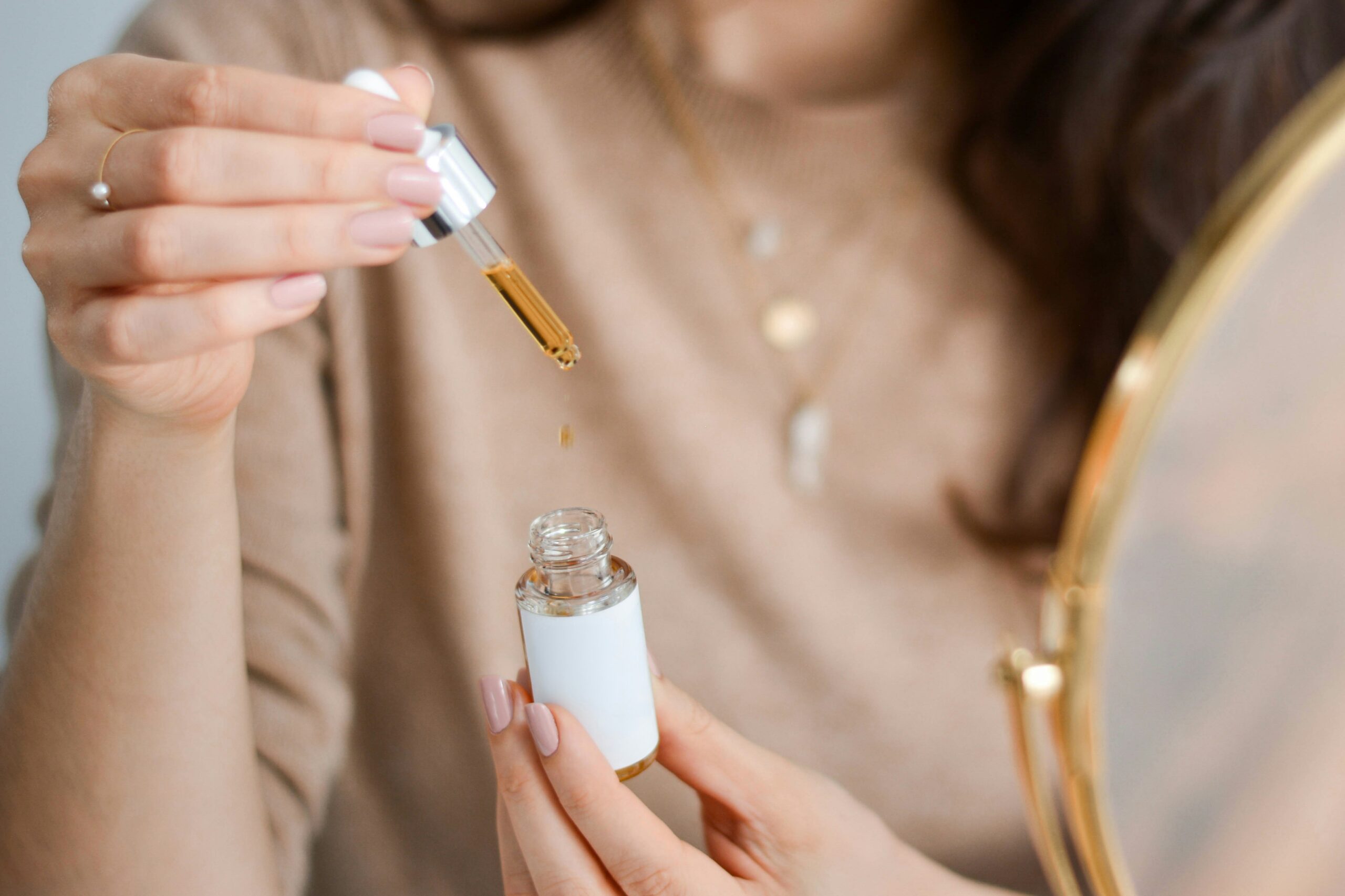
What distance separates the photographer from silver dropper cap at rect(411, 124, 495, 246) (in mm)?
276

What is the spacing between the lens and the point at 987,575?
529 mm

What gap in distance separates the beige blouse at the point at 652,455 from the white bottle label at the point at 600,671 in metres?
0.20

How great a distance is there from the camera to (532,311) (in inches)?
12.1

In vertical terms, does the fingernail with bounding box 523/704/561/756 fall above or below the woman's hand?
above

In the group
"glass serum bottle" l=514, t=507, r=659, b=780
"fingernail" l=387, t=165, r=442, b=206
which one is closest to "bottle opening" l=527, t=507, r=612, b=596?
"glass serum bottle" l=514, t=507, r=659, b=780

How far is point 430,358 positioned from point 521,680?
0.22 m

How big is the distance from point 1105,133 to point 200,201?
0.44 meters

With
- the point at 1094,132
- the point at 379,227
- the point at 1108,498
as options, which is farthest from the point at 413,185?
the point at 1094,132

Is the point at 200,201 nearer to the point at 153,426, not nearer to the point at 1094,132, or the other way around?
the point at 153,426

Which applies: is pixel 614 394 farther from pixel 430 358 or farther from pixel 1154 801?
pixel 1154 801

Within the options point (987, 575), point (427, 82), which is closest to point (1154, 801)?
point (987, 575)

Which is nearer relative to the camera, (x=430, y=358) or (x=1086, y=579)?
(x=1086, y=579)

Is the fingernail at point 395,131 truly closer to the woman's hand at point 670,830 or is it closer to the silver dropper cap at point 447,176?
the silver dropper cap at point 447,176

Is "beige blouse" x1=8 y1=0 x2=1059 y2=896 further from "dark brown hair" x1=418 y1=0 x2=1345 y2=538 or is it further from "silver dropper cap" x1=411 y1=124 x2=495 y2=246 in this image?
"silver dropper cap" x1=411 y1=124 x2=495 y2=246
